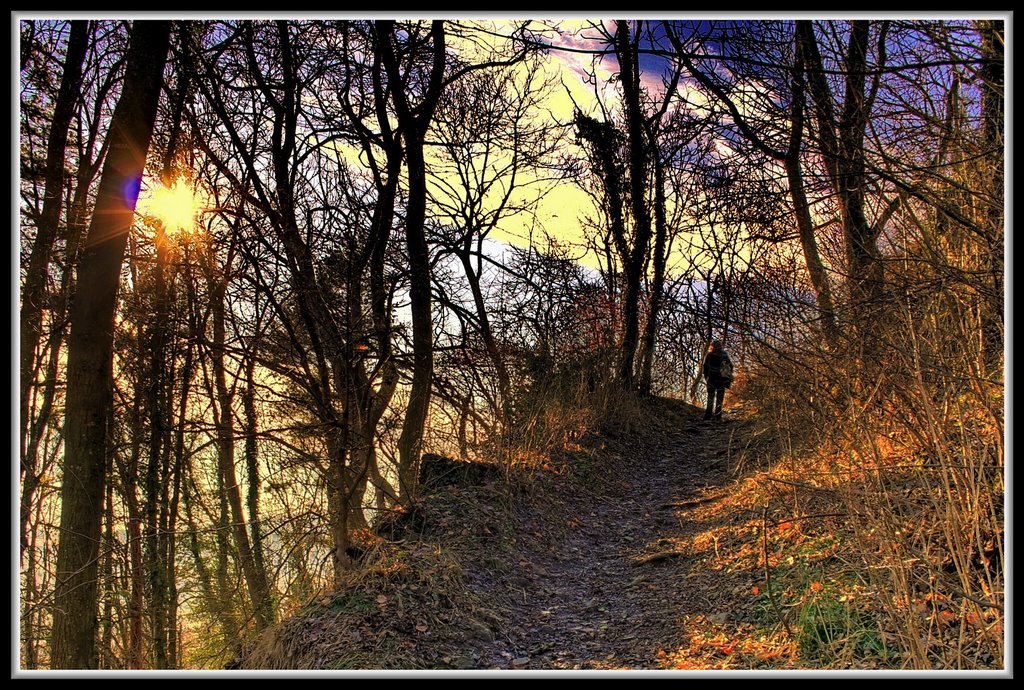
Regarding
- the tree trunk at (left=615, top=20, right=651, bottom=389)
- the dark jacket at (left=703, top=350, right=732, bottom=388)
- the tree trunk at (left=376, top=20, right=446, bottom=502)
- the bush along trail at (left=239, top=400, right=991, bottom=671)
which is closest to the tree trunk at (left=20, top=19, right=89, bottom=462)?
the tree trunk at (left=376, top=20, right=446, bottom=502)

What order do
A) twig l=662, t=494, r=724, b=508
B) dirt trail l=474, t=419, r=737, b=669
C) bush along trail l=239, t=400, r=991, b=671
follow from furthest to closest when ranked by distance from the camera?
twig l=662, t=494, r=724, b=508 < dirt trail l=474, t=419, r=737, b=669 < bush along trail l=239, t=400, r=991, b=671

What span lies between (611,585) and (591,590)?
0.17m

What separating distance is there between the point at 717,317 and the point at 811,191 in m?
1.20

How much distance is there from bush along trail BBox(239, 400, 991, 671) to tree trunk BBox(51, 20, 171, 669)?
209 cm

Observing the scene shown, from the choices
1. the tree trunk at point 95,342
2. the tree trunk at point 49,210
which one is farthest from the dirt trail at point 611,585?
the tree trunk at point 49,210

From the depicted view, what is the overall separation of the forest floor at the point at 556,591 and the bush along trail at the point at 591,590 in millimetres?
12

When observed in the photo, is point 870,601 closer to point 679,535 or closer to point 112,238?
point 679,535

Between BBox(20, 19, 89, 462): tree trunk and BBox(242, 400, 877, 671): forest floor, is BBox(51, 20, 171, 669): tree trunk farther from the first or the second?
BBox(242, 400, 877, 671): forest floor

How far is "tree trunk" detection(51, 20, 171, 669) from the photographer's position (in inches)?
205

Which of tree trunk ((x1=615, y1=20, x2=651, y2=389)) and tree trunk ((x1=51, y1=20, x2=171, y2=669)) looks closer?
tree trunk ((x1=51, y1=20, x2=171, y2=669))

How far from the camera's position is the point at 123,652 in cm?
761

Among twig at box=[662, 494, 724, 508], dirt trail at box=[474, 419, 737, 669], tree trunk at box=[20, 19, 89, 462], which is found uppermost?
tree trunk at box=[20, 19, 89, 462]

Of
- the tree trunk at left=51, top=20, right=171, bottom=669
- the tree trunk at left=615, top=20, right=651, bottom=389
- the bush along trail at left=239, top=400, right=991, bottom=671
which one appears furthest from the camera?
the tree trunk at left=615, top=20, right=651, bottom=389

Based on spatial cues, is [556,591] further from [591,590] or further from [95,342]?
[95,342]
